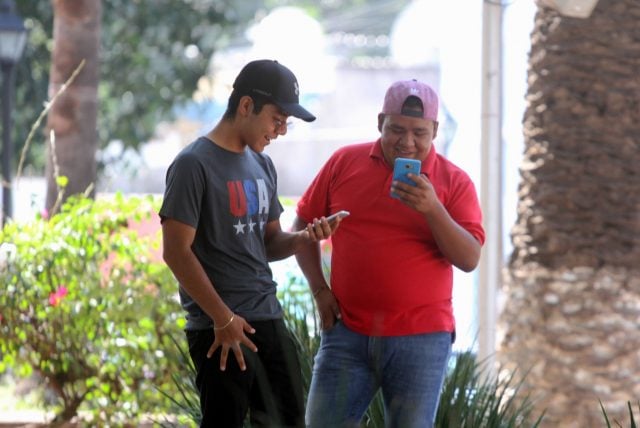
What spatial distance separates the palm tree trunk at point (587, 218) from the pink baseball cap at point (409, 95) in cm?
278

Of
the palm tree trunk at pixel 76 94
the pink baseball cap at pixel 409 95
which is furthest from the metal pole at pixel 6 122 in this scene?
the pink baseball cap at pixel 409 95

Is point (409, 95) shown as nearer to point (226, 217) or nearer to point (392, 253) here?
point (392, 253)

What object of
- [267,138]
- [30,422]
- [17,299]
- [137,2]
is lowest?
[30,422]

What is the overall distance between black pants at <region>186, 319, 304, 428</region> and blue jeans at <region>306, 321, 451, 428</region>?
84mm

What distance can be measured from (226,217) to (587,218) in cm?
321

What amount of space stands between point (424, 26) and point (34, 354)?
19.8 meters

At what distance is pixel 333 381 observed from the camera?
474cm

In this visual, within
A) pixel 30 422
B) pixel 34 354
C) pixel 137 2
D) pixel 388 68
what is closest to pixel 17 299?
pixel 34 354

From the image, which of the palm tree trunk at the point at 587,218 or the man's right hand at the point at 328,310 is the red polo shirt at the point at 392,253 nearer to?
the man's right hand at the point at 328,310

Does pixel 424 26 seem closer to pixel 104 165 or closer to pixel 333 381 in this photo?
pixel 104 165

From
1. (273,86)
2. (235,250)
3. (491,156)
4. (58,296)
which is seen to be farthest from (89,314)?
(273,86)

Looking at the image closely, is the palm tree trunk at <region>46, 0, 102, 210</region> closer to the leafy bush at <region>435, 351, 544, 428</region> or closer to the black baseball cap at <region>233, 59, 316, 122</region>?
the leafy bush at <region>435, 351, 544, 428</region>

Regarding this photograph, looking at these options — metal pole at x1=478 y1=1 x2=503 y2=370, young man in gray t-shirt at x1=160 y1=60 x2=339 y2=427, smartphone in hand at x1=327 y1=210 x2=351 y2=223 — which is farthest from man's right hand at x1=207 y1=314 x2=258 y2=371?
metal pole at x1=478 y1=1 x2=503 y2=370

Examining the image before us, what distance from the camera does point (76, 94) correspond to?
10234 mm
